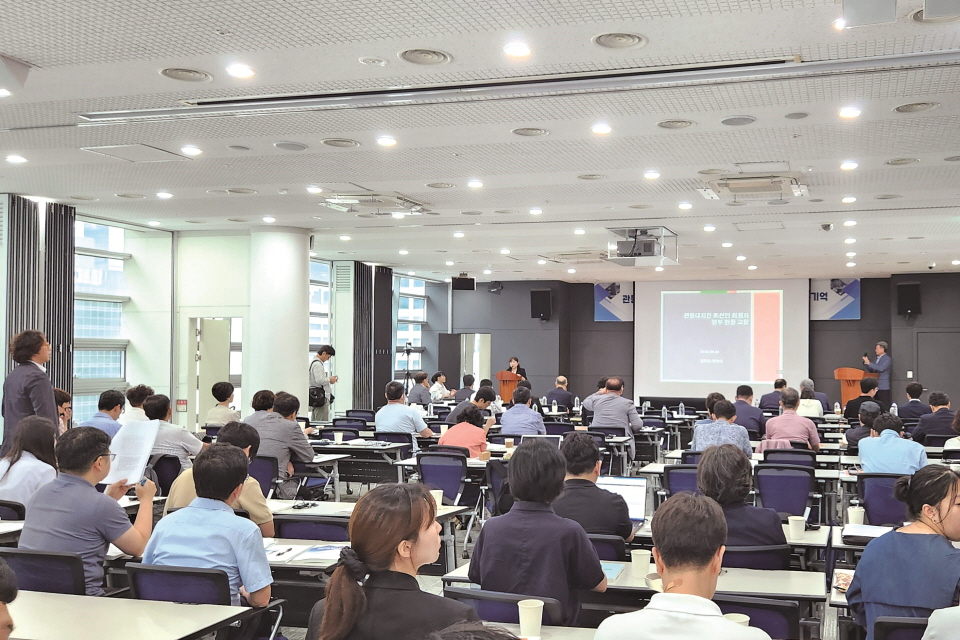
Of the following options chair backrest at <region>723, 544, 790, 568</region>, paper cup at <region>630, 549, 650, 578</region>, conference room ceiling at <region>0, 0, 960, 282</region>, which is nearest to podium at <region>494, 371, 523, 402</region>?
conference room ceiling at <region>0, 0, 960, 282</region>

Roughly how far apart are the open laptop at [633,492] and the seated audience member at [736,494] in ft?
2.47

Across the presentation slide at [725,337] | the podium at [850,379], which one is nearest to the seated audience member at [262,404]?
the podium at [850,379]

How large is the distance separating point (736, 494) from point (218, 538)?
7.44 ft

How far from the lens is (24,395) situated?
275 inches

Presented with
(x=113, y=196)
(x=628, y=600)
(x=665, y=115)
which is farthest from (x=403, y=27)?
(x=113, y=196)

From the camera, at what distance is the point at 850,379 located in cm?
1983

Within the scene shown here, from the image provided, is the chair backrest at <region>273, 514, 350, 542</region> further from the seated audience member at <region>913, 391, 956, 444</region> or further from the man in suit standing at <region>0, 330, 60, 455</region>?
the seated audience member at <region>913, 391, 956, 444</region>

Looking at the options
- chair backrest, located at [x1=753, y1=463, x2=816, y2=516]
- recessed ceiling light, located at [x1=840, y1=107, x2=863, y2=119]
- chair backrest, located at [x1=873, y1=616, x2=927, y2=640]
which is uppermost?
recessed ceiling light, located at [x1=840, y1=107, x2=863, y2=119]

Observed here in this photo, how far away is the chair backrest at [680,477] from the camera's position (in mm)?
6766

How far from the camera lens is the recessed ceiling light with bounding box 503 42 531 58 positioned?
5.67m

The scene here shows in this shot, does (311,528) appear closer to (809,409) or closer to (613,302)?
(809,409)

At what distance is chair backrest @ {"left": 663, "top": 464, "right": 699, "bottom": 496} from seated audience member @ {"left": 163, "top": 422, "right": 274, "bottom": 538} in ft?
10.4

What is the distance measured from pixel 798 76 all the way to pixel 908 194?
5.52 m

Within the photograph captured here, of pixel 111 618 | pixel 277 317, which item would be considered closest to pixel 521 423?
pixel 277 317
